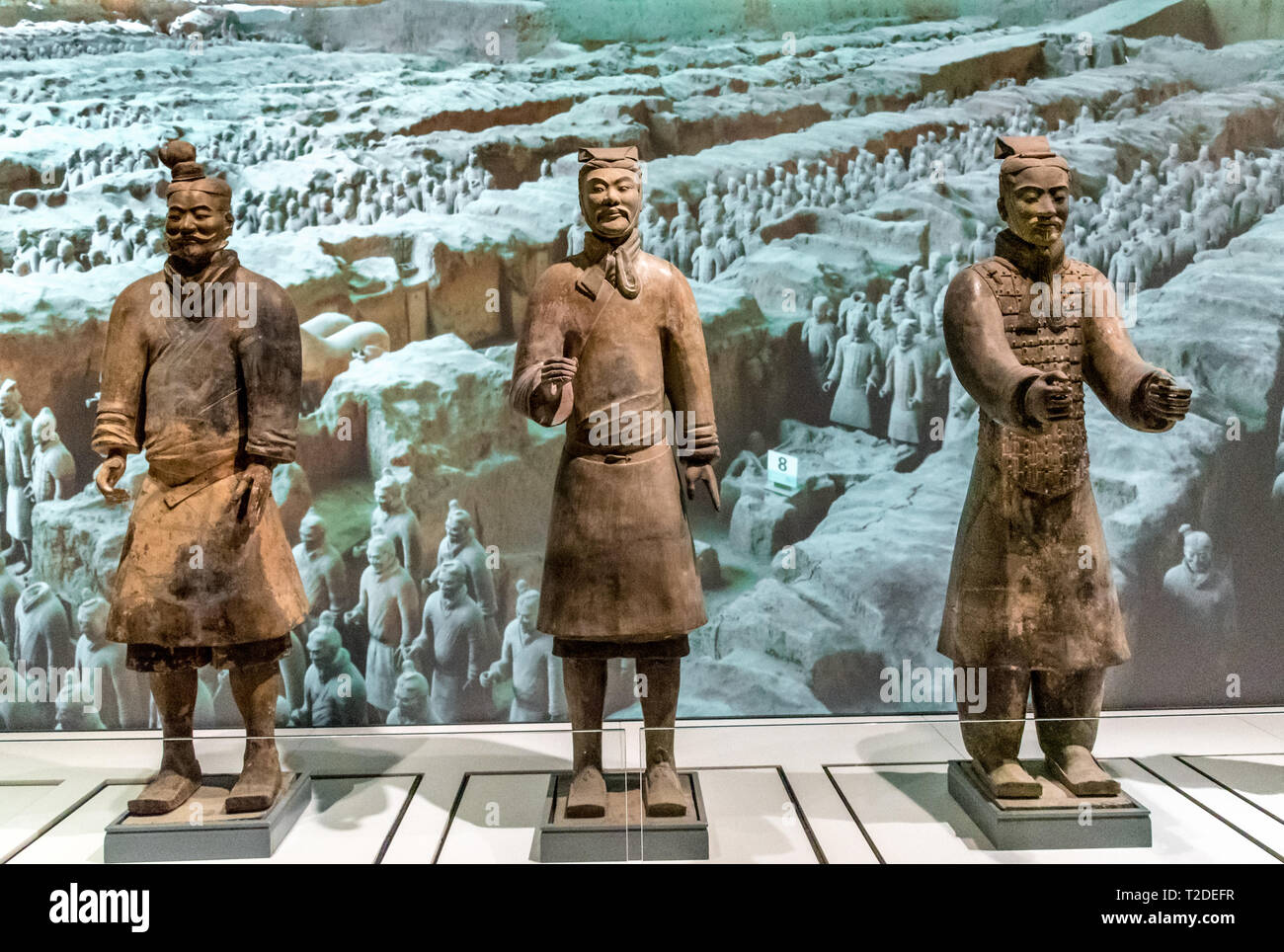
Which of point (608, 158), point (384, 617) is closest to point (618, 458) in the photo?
point (608, 158)

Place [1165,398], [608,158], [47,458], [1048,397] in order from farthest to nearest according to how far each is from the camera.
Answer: [47,458] → [608,158] → [1165,398] → [1048,397]

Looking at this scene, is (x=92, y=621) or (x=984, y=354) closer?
(x=984, y=354)

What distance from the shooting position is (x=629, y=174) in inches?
144

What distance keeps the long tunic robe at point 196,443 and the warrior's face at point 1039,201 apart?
7.54 feet

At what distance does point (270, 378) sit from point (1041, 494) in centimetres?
241

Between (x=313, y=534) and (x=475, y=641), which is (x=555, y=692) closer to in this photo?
(x=475, y=641)

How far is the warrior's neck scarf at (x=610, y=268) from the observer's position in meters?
3.68

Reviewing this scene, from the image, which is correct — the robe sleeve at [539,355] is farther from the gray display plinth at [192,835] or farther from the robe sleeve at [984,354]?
the gray display plinth at [192,835]

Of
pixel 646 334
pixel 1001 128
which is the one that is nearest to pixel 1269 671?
pixel 1001 128

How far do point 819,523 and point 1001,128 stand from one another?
1878 mm

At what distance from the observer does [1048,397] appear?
11.2 ft

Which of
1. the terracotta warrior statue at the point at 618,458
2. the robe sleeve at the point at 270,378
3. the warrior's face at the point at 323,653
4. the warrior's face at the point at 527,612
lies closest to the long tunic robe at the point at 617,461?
the terracotta warrior statue at the point at 618,458

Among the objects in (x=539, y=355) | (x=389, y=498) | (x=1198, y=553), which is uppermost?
(x=539, y=355)
